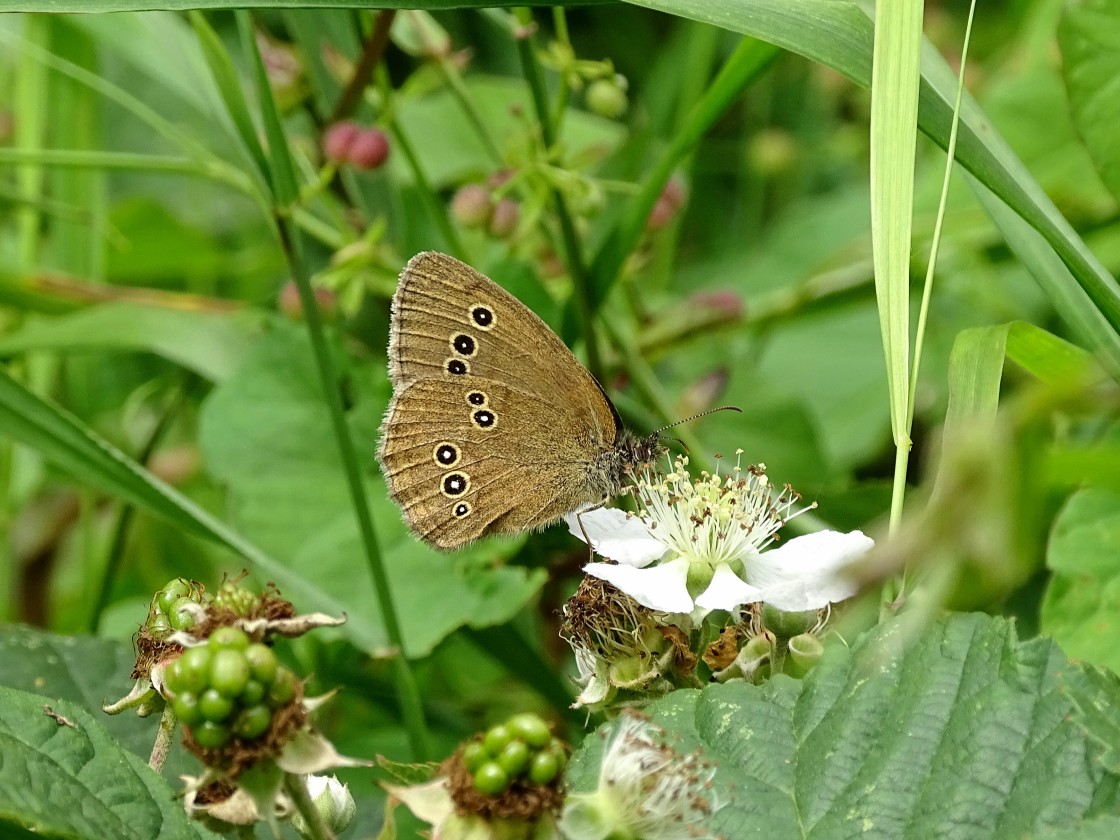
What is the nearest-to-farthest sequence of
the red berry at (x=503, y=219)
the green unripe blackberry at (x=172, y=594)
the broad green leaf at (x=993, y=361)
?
the green unripe blackberry at (x=172, y=594) < the broad green leaf at (x=993, y=361) < the red berry at (x=503, y=219)

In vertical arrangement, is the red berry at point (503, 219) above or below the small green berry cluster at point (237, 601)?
above

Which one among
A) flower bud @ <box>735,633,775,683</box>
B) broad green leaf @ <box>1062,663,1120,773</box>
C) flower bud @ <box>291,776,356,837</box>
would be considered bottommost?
flower bud @ <box>291,776,356,837</box>

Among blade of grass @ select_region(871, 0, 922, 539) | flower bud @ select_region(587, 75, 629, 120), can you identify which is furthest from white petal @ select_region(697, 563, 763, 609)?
flower bud @ select_region(587, 75, 629, 120)

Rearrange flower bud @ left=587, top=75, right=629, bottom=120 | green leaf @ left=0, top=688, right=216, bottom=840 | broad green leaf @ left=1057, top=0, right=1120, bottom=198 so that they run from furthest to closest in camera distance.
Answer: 1. flower bud @ left=587, top=75, right=629, bottom=120
2. broad green leaf @ left=1057, top=0, right=1120, bottom=198
3. green leaf @ left=0, top=688, right=216, bottom=840

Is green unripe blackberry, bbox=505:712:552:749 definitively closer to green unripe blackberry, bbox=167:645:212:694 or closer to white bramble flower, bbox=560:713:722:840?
white bramble flower, bbox=560:713:722:840

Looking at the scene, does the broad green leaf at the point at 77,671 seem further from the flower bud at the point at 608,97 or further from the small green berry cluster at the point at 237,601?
the flower bud at the point at 608,97

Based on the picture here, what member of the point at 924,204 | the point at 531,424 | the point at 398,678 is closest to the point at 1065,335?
the point at 924,204

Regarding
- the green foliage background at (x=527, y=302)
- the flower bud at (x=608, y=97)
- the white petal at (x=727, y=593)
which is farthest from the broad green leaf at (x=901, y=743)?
the flower bud at (x=608, y=97)
